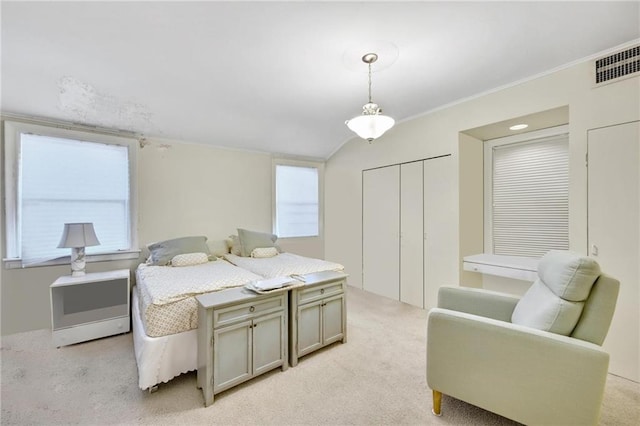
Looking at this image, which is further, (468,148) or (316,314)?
(468,148)

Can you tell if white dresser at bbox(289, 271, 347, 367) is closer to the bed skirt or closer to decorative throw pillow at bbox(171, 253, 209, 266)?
the bed skirt

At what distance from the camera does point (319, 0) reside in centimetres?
158

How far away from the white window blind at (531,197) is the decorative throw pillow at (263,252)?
2840mm

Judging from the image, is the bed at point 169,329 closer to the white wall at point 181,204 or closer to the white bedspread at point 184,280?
the white bedspread at point 184,280

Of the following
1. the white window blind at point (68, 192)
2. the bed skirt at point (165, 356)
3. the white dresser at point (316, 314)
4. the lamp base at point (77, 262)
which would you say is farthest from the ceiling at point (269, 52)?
the bed skirt at point (165, 356)

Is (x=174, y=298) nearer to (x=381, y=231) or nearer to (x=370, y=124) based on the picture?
(x=370, y=124)

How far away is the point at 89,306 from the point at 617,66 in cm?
526

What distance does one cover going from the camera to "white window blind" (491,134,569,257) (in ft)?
9.20

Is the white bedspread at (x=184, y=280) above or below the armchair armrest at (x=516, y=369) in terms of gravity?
above

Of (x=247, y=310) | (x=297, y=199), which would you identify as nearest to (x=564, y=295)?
(x=247, y=310)

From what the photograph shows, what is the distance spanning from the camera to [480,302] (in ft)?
6.47

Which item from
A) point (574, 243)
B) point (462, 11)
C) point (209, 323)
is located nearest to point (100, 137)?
point (209, 323)

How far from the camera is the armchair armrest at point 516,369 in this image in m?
1.27

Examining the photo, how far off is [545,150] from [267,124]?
3310 mm
